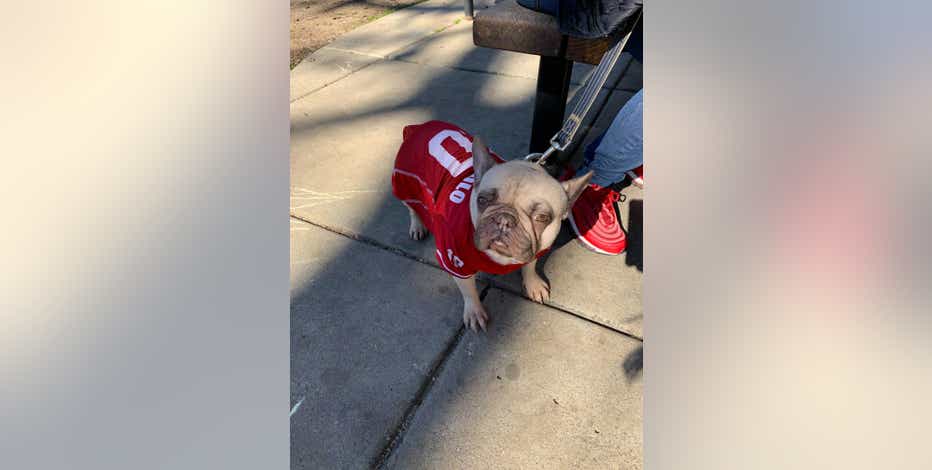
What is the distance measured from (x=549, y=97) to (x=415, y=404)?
217 centimetres

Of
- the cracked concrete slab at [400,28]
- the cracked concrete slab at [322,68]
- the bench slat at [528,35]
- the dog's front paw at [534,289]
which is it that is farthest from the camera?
the cracked concrete slab at [400,28]

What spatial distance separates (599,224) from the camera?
297 centimetres

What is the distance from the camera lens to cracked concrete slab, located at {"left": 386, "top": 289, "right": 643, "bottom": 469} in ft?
6.37

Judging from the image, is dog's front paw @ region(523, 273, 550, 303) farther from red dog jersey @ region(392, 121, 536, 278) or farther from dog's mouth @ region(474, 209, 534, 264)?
dog's mouth @ region(474, 209, 534, 264)

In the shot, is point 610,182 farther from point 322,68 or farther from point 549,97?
point 322,68

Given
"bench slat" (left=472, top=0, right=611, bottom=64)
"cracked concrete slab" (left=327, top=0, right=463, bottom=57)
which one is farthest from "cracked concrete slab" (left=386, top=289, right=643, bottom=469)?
"cracked concrete slab" (left=327, top=0, right=463, bottom=57)

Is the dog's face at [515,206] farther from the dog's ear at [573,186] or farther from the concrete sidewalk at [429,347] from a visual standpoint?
the concrete sidewalk at [429,347]

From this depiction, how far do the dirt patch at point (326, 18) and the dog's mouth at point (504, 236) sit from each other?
14.4ft

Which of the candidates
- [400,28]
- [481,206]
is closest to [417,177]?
[481,206]

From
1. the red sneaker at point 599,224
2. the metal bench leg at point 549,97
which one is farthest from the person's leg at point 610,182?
the metal bench leg at point 549,97

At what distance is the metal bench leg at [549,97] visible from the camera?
3.17 meters
